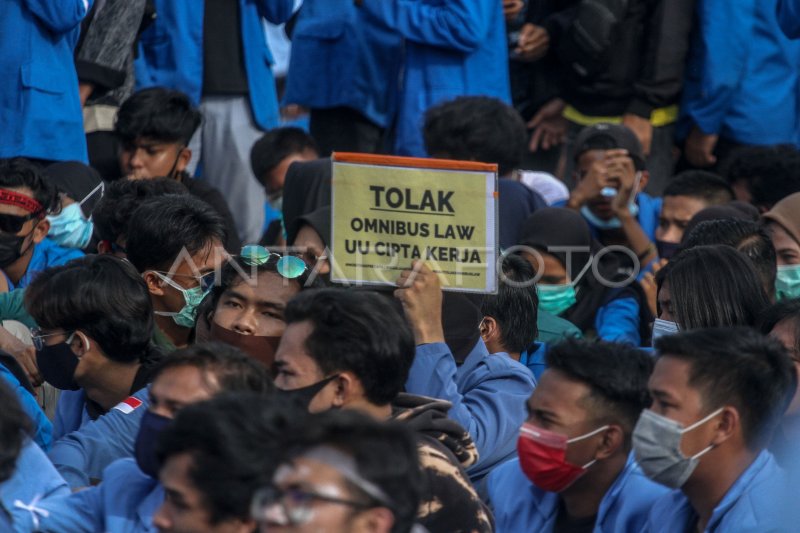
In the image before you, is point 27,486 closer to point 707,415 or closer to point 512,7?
point 707,415

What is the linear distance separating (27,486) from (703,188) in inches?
194

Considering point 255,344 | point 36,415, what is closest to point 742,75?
point 255,344

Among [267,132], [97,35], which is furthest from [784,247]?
[97,35]

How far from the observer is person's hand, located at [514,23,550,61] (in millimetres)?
9172

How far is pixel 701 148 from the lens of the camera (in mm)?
9273

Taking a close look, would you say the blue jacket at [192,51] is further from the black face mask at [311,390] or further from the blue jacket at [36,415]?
the black face mask at [311,390]

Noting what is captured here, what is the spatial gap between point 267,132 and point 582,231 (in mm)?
2235

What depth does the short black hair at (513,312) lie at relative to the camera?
5859mm

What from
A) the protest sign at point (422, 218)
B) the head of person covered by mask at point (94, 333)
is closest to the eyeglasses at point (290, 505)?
the protest sign at point (422, 218)

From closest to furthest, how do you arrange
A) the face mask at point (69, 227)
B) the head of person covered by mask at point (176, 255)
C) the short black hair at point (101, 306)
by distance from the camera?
the short black hair at point (101, 306)
the head of person covered by mask at point (176, 255)
the face mask at point (69, 227)

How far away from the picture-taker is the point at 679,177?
8180 millimetres

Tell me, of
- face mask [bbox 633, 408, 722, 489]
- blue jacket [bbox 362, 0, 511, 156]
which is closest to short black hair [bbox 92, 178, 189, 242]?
blue jacket [bbox 362, 0, 511, 156]

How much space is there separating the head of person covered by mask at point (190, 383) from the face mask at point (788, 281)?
10.5 feet

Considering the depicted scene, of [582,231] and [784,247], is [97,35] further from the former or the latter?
[784,247]
